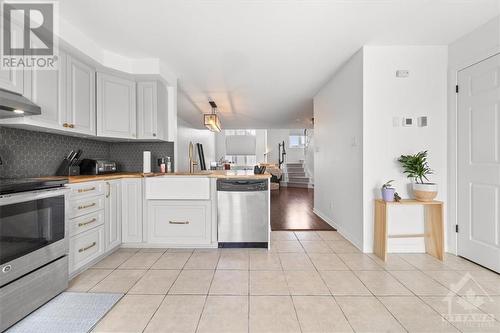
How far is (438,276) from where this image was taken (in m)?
2.12

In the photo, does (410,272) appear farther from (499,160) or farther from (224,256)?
(224,256)

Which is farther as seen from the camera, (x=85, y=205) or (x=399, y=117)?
(x=399, y=117)

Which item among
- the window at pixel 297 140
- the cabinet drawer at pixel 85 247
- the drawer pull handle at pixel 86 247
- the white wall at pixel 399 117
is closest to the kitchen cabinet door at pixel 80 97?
the cabinet drawer at pixel 85 247

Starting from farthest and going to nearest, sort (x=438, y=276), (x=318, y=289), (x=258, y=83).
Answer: (x=258, y=83) < (x=438, y=276) < (x=318, y=289)

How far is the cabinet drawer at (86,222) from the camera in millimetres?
2072

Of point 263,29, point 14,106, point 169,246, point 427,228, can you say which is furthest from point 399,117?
point 14,106

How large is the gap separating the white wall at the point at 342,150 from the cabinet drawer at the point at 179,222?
6.35 feet

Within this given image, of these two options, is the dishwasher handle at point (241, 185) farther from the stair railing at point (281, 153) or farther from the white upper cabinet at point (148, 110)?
the stair railing at point (281, 153)

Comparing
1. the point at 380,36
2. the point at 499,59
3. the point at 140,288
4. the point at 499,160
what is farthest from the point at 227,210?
the point at 499,59

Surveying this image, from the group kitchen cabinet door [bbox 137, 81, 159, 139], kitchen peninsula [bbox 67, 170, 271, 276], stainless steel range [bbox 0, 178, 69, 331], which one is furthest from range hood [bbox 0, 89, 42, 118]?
kitchen cabinet door [bbox 137, 81, 159, 139]

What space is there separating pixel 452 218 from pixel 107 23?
442 cm

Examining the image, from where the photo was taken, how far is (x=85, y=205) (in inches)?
86.5

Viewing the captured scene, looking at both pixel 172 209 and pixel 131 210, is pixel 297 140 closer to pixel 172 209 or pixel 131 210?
pixel 172 209

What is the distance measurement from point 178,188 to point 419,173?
285cm
